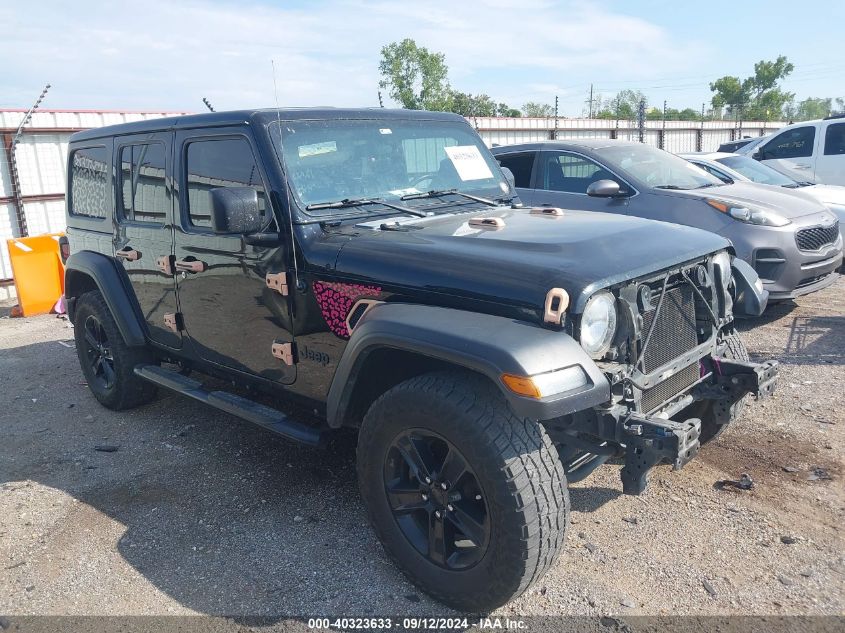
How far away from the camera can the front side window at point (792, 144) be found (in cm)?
1149

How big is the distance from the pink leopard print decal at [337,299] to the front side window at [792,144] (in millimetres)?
11050

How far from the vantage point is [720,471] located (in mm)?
3797

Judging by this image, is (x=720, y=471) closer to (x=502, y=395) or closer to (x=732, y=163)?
(x=502, y=395)

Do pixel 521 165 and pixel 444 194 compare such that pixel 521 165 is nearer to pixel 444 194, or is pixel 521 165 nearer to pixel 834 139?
pixel 444 194

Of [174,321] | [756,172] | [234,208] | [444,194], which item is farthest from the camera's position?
[756,172]

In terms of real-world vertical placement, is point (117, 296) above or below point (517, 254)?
below

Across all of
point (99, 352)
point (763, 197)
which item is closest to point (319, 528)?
point (99, 352)

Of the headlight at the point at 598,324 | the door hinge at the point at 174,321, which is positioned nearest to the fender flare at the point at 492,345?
the headlight at the point at 598,324

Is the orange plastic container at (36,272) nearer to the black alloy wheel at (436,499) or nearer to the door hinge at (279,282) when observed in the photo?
the door hinge at (279,282)

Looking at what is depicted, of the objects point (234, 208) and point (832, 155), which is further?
point (832, 155)

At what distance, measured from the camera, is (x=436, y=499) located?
2.75m

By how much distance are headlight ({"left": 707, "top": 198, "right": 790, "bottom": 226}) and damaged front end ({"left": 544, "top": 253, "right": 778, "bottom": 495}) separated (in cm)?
318

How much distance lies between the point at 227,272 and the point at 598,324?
2.06 meters

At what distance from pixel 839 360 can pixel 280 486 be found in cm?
446
